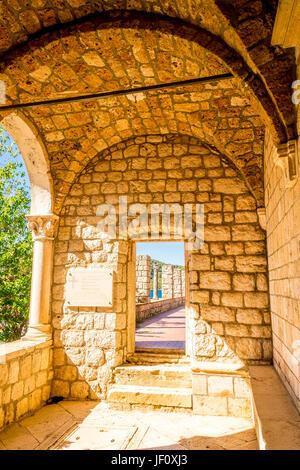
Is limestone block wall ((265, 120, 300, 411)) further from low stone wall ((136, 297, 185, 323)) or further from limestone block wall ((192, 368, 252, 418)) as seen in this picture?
low stone wall ((136, 297, 185, 323))

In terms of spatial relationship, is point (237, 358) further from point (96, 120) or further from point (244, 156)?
point (96, 120)

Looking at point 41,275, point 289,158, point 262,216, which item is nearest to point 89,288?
point 41,275

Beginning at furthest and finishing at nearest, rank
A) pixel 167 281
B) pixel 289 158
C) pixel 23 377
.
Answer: pixel 167 281 < pixel 23 377 < pixel 289 158

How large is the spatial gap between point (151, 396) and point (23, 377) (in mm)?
1538

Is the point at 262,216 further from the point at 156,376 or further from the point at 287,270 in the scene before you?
the point at 156,376

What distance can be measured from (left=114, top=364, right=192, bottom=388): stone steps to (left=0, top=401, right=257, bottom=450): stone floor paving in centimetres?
33

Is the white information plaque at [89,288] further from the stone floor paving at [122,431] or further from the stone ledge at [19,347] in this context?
the stone floor paving at [122,431]

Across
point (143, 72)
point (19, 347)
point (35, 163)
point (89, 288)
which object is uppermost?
point (143, 72)

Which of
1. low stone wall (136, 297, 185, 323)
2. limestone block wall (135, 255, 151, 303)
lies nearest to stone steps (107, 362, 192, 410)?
low stone wall (136, 297, 185, 323)

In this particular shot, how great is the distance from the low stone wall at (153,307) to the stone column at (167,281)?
278mm

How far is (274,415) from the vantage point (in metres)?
2.08

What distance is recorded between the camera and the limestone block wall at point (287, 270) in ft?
6.77

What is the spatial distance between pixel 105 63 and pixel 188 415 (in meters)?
4.01

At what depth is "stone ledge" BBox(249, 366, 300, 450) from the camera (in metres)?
1.71
